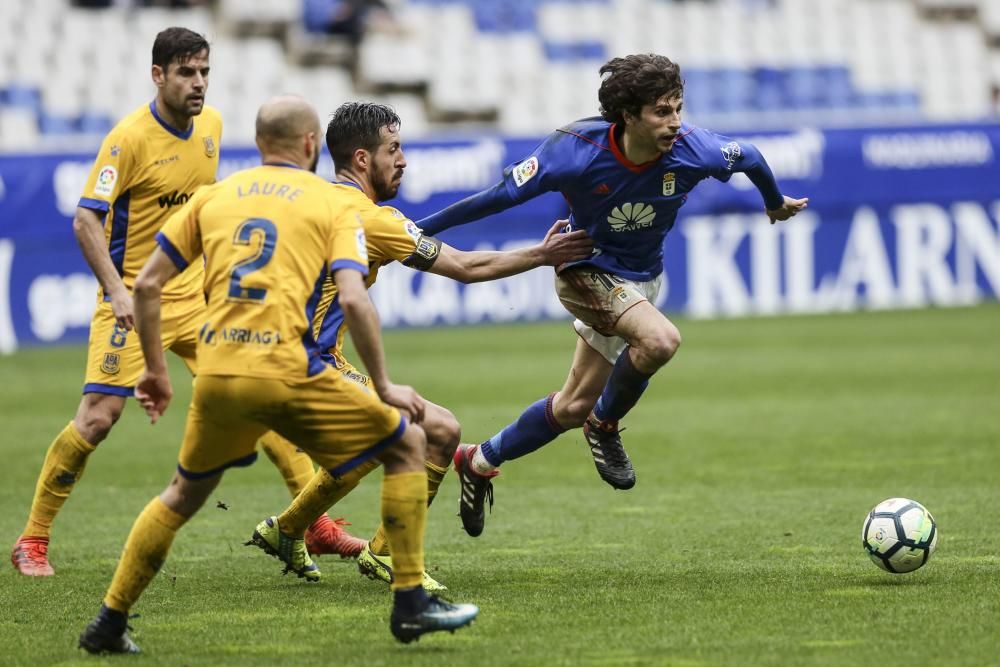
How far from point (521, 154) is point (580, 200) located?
12325mm

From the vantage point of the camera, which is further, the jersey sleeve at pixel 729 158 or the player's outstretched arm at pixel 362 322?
the jersey sleeve at pixel 729 158

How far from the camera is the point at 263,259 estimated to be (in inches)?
201

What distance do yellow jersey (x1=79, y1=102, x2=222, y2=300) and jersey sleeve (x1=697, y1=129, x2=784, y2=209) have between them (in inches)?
92.9

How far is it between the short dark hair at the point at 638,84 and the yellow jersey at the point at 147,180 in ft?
6.49

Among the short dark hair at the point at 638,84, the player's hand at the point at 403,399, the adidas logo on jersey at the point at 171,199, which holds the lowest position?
the player's hand at the point at 403,399

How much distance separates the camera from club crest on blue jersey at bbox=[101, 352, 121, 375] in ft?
23.4

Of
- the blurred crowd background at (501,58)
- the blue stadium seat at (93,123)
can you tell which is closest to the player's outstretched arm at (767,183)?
the blurred crowd background at (501,58)

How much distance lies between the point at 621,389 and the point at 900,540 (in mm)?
1626

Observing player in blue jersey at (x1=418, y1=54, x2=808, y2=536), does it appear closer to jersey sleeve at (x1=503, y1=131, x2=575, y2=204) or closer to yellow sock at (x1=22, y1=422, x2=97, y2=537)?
jersey sleeve at (x1=503, y1=131, x2=575, y2=204)

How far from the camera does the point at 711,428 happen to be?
12273 millimetres

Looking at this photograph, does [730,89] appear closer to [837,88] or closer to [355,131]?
[837,88]

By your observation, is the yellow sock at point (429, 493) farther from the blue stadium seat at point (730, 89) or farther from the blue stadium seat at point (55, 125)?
the blue stadium seat at point (730, 89)

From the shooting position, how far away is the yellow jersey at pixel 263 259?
5.11 metres

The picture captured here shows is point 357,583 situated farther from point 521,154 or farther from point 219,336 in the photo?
point 521,154
